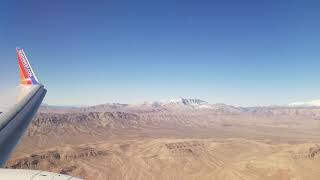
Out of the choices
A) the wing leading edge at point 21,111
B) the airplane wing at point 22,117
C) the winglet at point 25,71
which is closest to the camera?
the airplane wing at point 22,117

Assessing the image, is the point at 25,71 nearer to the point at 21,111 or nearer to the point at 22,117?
the point at 21,111

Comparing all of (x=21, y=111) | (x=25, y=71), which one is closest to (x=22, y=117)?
(x=21, y=111)

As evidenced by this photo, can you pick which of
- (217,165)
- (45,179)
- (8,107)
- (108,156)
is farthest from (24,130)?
(108,156)

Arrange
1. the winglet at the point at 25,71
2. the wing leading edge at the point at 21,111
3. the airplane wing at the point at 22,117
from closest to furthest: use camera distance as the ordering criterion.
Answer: the airplane wing at the point at 22,117, the wing leading edge at the point at 21,111, the winglet at the point at 25,71

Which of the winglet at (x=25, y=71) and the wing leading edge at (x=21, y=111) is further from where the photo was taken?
the winglet at (x=25, y=71)

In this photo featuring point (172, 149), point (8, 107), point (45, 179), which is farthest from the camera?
point (172, 149)

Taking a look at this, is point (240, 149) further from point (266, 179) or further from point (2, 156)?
point (2, 156)

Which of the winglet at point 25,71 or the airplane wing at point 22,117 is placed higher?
the winglet at point 25,71
